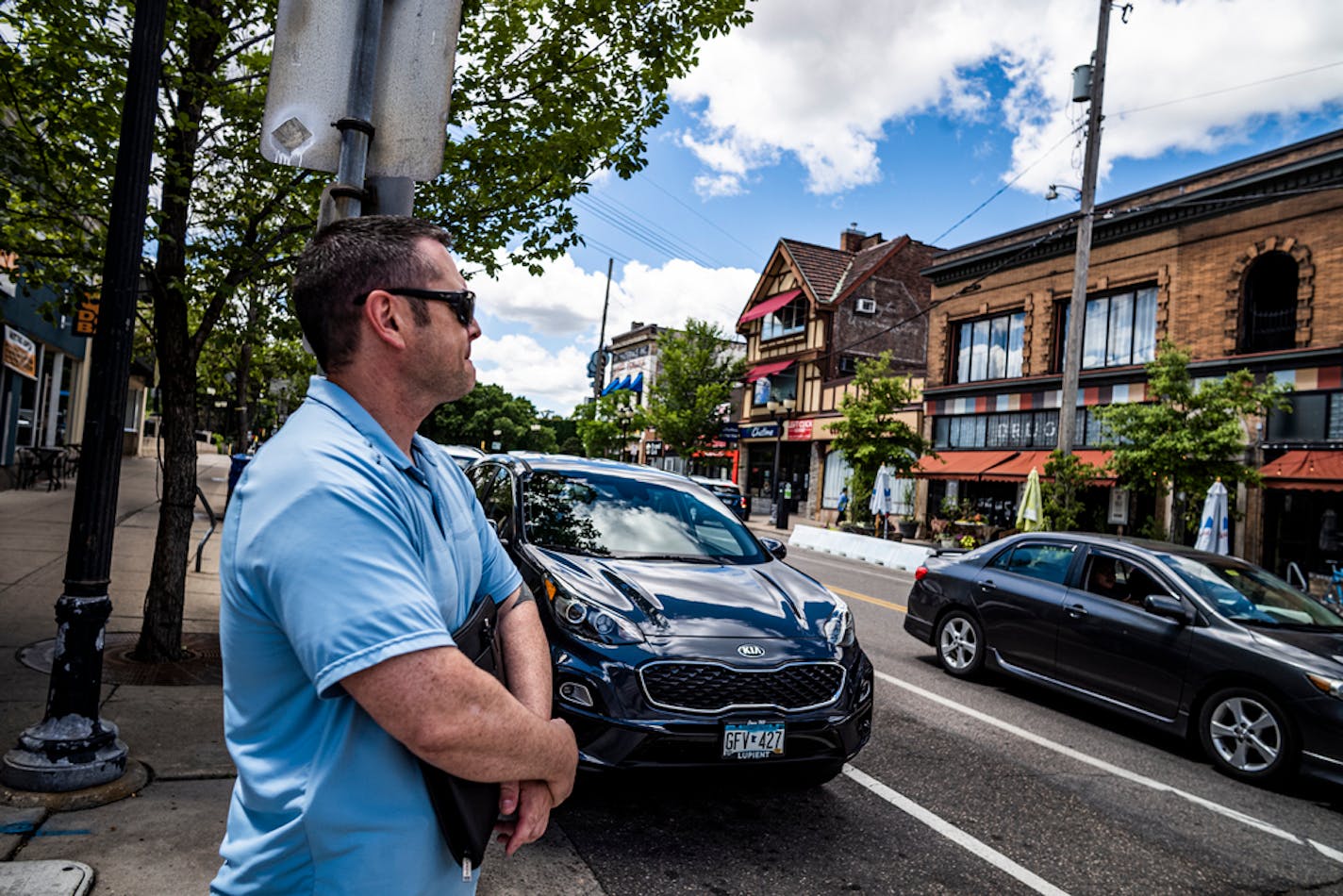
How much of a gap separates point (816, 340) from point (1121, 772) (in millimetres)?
35124

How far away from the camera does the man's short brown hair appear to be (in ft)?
4.90

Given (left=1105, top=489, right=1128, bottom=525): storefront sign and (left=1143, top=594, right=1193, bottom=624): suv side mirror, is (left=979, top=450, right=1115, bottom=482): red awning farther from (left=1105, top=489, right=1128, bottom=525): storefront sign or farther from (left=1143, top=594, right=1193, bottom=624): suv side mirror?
(left=1143, top=594, right=1193, bottom=624): suv side mirror

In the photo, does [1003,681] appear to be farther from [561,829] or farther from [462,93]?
[462,93]

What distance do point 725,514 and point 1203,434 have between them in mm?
14151

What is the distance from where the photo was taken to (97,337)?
4.20 metres

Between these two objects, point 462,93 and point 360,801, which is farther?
point 462,93

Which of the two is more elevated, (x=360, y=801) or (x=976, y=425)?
(x=976, y=425)

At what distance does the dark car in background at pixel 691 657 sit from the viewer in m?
4.18

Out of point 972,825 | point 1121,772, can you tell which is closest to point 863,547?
point 1121,772

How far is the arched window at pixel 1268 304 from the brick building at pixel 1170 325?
0.13ft

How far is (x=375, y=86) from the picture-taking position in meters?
3.06

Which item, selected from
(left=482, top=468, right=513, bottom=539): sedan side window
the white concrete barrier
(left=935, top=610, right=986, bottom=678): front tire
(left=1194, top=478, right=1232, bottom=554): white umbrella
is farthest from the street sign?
(left=1194, top=478, right=1232, bottom=554): white umbrella

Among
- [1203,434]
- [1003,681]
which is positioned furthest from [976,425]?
[1003,681]

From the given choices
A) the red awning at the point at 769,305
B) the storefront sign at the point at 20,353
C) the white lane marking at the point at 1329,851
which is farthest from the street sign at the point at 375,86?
the red awning at the point at 769,305
